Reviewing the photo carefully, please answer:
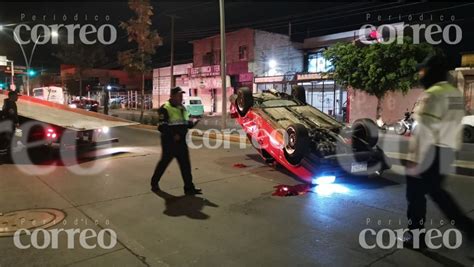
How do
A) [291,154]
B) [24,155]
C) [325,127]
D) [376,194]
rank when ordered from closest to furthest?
[376,194]
[291,154]
[325,127]
[24,155]

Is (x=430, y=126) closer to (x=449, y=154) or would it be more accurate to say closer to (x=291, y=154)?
→ (x=449, y=154)

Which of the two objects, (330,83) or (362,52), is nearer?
(362,52)

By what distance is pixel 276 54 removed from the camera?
32906mm

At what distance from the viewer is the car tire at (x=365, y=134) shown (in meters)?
7.66

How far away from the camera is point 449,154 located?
410 cm

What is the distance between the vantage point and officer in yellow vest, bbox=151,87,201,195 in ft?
21.4

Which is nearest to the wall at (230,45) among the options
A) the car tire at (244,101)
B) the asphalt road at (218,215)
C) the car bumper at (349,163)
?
the car tire at (244,101)

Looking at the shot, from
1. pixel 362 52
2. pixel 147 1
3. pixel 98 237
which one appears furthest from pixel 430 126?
pixel 147 1

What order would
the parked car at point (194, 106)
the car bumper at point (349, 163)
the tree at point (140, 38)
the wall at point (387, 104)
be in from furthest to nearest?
1. the parked car at point (194, 106)
2. the tree at point (140, 38)
3. the wall at point (387, 104)
4. the car bumper at point (349, 163)

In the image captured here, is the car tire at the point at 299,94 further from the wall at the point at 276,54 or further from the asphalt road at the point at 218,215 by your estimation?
the wall at the point at 276,54

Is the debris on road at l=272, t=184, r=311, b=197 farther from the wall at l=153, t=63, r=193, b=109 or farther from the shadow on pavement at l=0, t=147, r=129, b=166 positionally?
the wall at l=153, t=63, r=193, b=109

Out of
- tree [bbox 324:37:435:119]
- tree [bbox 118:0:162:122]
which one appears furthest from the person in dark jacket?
tree [bbox 324:37:435:119]

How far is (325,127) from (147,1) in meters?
17.7

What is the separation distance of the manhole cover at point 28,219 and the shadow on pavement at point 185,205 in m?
1.54
